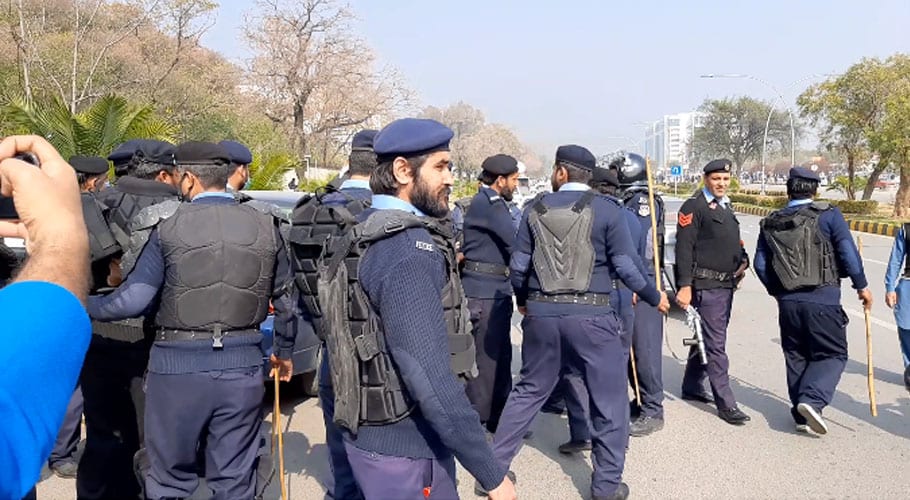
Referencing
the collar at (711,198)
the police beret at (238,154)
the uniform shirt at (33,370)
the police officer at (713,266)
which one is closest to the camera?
the uniform shirt at (33,370)

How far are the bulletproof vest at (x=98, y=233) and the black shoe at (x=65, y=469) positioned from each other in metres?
1.77

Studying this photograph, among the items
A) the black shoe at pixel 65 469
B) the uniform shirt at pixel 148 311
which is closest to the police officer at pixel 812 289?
the uniform shirt at pixel 148 311

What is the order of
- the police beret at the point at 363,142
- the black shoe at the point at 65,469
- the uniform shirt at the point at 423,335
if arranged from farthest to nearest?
the black shoe at the point at 65,469 → the police beret at the point at 363,142 → the uniform shirt at the point at 423,335

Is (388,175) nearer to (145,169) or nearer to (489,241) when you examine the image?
(145,169)

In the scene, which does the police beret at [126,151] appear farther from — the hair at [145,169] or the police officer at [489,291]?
the police officer at [489,291]

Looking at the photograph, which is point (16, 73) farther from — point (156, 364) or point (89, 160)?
point (156, 364)

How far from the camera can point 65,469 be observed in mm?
4539

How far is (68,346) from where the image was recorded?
1093 millimetres

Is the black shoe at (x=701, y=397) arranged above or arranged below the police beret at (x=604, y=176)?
below

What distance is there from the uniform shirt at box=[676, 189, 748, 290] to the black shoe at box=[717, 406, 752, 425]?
2.97 feet

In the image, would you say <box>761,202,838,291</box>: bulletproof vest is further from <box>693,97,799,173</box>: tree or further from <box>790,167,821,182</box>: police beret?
<box>693,97,799,173</box>: tree

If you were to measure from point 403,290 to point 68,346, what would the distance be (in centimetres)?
113

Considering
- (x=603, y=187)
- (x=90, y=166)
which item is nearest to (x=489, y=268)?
(x=603, y=187)

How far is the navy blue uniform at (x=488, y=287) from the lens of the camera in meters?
5.13
